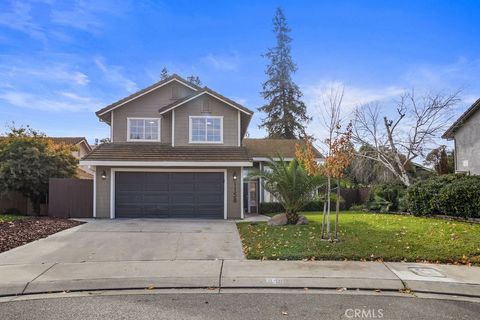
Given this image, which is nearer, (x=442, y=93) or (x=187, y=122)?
(x=187, y=122)

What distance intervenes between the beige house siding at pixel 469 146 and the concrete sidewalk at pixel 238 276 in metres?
13.5

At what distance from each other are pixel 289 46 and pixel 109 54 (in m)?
30.6

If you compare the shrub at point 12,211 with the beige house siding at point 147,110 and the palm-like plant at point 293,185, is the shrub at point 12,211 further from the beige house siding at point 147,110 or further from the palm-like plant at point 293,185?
the palm-like plant at point 293,185

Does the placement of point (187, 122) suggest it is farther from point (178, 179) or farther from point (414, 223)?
point (414, 223)

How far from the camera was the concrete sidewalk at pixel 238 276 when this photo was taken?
6.68m

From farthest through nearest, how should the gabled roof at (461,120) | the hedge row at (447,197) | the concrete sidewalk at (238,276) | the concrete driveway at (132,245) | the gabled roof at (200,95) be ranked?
the gabled roof at (461,120)
the gabled roof at (200,95)
the hedge row at (447,197)
the concrete driveway at (132,245)
the concrete sidewalk at (238,276)

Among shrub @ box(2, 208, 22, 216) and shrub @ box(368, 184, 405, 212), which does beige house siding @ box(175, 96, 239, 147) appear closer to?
shrub @ box(368, 184, 405, 212)

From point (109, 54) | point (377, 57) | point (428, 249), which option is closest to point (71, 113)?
point (109, 54)

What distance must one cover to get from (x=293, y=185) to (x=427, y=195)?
240 inches

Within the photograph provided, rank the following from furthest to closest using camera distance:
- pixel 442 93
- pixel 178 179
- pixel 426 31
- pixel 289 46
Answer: pixel 289 46 → pixel 442 93 → pixel 178 179 → pixel 426 31

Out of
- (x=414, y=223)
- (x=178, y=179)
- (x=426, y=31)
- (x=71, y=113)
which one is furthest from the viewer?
(x=71, y=113)

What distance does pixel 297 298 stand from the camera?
6.09 m

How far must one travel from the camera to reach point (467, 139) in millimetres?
19906

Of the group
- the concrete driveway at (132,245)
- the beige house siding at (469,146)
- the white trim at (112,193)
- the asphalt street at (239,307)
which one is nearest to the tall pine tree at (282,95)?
the beige house siding at (469,146)
